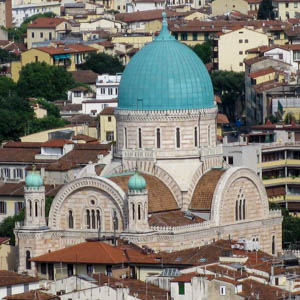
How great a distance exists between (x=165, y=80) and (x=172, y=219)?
587cm

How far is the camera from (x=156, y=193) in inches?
4168

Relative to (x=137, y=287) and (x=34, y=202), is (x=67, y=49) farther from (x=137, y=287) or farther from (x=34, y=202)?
(x=137, y=287)

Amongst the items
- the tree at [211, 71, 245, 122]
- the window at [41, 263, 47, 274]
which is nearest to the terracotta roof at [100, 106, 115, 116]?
the tree at [211, 71, 245, 122]

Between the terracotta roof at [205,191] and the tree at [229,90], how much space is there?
64260 mm

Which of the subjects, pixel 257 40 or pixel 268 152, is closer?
pixel 268 152

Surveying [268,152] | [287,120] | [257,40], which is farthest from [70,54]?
[268,152]

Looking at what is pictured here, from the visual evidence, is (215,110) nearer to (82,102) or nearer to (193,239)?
(193,239)

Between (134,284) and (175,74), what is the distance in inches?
601

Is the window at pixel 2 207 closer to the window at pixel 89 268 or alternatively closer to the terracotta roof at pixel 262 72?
the window at pixel 89 268

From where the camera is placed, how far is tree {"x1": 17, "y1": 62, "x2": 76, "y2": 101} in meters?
169

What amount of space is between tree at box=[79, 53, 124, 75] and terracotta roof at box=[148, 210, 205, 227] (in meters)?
79.3

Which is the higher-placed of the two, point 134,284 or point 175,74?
point 175,74

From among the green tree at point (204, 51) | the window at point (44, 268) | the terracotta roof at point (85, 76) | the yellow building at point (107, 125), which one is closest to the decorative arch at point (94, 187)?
the window at point (44, 268)

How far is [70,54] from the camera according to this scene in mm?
189375
